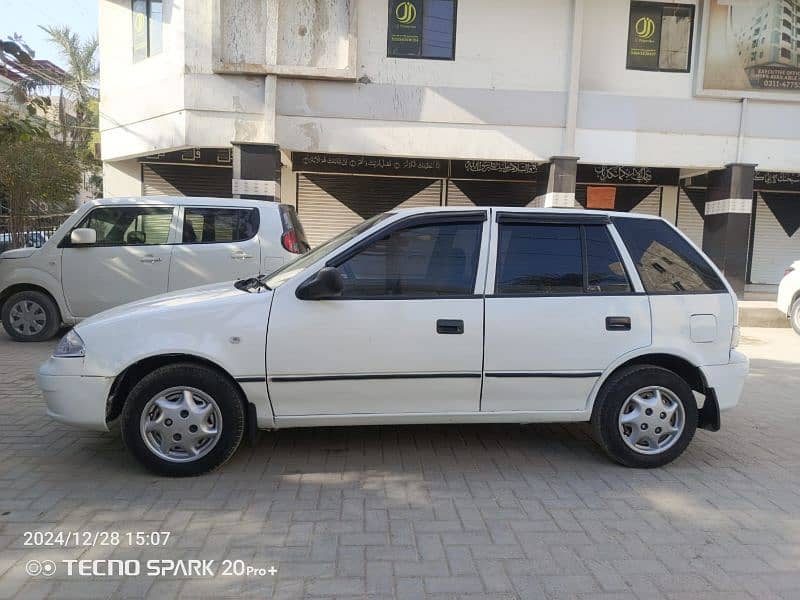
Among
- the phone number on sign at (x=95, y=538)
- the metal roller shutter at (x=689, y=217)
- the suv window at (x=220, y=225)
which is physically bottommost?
the phone number on sign at (x=95, y=538)

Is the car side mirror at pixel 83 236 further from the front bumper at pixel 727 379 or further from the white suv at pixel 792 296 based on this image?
the white suv at pixel 792 296

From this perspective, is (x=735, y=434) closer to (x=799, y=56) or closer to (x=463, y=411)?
(x=463, y=411)

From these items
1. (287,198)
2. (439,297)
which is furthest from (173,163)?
(439,297)

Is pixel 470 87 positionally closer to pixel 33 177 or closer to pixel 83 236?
pixel 83 236

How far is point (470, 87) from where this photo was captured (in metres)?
12.4

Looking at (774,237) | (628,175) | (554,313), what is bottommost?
(554,313)

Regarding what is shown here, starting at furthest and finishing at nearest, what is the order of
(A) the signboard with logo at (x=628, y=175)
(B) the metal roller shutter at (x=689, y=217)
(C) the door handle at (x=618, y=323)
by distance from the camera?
(B) the metal roller shutter at (x=689, y=217) < (A) the signboard with logo at (x=628, y=175) < (C) the door handle at (x=618, y=323)

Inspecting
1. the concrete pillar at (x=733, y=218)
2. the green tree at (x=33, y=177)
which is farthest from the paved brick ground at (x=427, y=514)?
the green tree at (x=33, y=177)

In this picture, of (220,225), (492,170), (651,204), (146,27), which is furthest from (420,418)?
(651,204)

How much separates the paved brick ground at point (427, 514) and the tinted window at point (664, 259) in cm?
130

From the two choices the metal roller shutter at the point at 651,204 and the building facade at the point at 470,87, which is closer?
the building facade at the point at 470,87

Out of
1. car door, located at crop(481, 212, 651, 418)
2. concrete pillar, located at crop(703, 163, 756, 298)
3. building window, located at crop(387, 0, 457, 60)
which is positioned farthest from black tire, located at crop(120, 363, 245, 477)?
concrete pillar, located at crop(703, 163, 756, 298)

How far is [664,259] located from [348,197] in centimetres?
1133

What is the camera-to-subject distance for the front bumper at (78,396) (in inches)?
149
